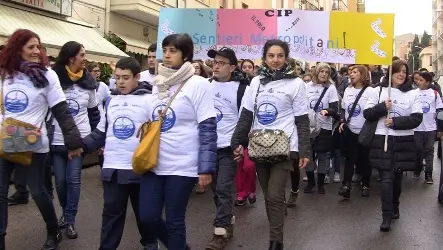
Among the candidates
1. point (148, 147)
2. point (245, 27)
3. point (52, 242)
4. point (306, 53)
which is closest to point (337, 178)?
point (306, 53)

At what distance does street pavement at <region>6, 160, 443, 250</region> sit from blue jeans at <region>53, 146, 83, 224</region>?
1.04 ft

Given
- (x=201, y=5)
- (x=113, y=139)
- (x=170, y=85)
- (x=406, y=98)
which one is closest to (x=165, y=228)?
(x=113, y=139)

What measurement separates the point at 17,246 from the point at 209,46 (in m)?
4.99

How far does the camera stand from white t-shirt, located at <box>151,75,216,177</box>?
4.09 metres

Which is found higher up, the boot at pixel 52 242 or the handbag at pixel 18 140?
the handbag at pixel 18 140

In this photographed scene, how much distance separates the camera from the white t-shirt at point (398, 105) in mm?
6199

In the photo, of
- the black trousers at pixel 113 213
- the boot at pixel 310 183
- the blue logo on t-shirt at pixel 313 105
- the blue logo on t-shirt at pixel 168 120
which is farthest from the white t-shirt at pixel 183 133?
the boot at pixel 310 183

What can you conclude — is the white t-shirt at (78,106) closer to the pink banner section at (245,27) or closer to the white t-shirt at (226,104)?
the white t-shirt at (226,104)

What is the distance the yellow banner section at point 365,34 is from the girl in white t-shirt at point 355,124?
0.29 metres

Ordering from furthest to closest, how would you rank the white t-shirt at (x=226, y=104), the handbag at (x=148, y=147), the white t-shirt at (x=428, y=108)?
the white t-shirt at (x=428, y=108), the white t-shirt at (x=226, y=104), the handbag at (x=148, y=147)

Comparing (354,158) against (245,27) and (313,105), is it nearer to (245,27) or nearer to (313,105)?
(313,105)

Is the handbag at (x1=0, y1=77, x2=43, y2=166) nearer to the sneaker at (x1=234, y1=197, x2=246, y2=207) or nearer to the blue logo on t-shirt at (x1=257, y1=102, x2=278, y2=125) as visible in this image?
the blue logo on t-shirt at (x1=257, y1=102, x2=278, y2=125)

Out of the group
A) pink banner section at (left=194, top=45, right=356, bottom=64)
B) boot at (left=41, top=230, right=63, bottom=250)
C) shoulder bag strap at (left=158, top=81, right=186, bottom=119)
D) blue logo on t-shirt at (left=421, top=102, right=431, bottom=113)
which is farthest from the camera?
blue logo on t-shirt at (left=421, top=102, right=431, bottom=113)

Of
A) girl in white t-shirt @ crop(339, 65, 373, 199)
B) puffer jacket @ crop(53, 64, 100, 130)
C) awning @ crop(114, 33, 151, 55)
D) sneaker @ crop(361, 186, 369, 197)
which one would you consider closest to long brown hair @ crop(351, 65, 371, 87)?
girl in white t-shirt @ crop(339, 65, 373, 199)
